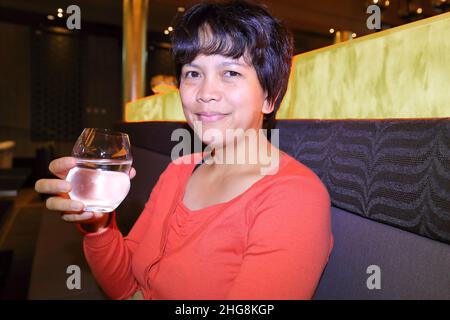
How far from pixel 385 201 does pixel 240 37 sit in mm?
535

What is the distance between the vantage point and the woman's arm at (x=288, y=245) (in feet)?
2.40

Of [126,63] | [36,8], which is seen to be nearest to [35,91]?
[36,8]

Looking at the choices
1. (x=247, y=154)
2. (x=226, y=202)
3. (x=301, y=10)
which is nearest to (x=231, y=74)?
(x=247, y=154)

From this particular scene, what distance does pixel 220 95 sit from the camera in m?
0.98

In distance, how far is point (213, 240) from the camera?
873 millimetres

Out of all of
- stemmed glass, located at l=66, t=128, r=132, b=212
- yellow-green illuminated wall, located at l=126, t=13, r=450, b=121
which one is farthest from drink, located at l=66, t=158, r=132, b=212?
yellow-green illuminated wall, located at l=126, t=13, r=450, b=121

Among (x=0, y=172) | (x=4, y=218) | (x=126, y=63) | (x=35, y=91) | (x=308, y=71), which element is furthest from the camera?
(x=35, y=91)

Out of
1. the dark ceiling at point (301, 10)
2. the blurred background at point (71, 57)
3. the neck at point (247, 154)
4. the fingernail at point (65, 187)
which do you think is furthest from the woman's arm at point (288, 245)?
the blurred background at point (71, 57)

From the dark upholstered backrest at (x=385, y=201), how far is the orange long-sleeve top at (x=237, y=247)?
0.07 m

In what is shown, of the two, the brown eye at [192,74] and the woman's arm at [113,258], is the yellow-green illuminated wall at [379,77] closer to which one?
the brown eye at [192,74]

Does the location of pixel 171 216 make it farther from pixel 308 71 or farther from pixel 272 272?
pixel 308 71

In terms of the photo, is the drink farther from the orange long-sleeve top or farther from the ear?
the ear

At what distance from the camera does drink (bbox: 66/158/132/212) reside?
0.80 meters
